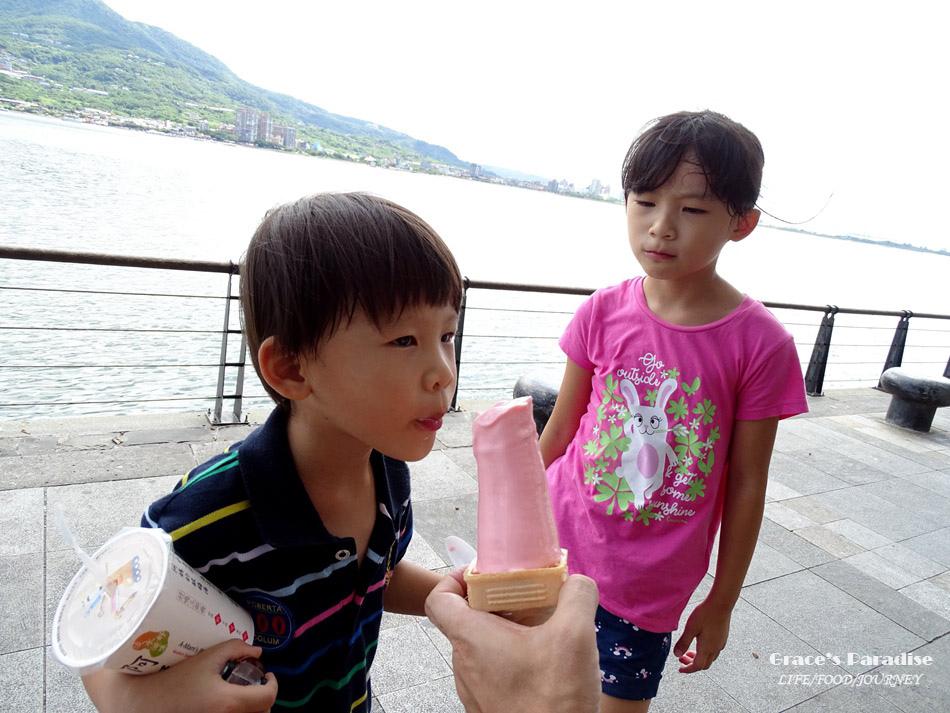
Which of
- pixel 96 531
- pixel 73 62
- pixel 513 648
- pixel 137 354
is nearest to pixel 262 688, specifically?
pixel 513 648

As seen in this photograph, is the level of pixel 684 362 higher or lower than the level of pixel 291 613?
higher

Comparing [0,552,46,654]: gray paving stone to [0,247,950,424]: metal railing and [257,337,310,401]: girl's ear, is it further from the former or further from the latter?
[257,337,310,401]: girl's ear

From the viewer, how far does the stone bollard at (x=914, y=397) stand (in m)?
7.50

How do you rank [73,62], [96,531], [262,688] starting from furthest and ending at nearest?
[73,62] < [96,531] < [262,688]

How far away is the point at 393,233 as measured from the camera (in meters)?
1.17

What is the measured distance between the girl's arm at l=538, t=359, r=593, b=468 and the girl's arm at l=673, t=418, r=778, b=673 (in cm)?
50

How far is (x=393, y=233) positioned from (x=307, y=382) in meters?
0.32

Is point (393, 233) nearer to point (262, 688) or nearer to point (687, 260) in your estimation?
point (262, 688)

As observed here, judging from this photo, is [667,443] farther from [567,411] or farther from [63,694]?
[63,694]

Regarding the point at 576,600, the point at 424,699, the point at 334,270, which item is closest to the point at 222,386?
the point at 424,699

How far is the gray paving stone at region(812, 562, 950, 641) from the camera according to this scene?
378 centimetres

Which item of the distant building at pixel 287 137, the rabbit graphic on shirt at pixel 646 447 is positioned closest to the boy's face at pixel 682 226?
the rabbit graphic on shirt at pixel 646 447

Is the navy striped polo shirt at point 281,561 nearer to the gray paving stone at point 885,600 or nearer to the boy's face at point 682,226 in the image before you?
the boy's face at point 682,226

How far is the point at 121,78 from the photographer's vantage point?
28188 mm
